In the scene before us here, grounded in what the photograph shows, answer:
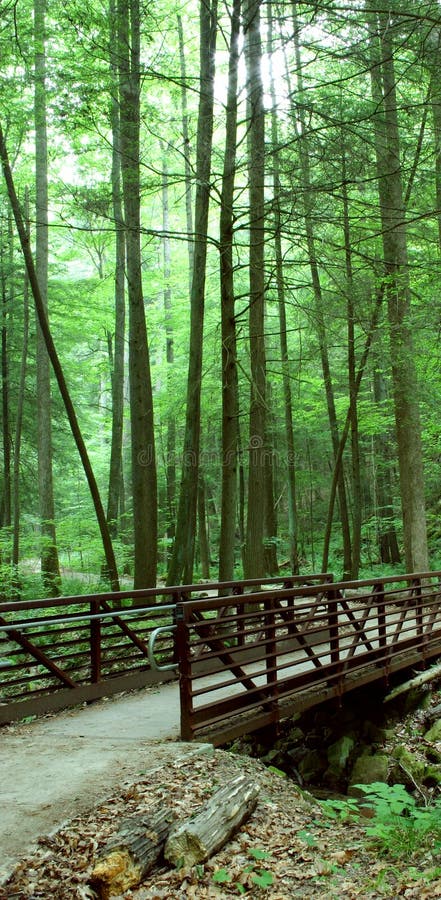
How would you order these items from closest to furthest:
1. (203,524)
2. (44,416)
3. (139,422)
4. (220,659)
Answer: (220,659) < (139,422) < (44,416) < (203,524)

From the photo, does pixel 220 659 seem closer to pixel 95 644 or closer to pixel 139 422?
pixel 95 644

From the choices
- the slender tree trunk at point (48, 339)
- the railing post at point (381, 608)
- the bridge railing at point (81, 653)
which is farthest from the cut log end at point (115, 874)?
the slender tree trunk at point (48, 339)

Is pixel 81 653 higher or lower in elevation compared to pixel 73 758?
higher

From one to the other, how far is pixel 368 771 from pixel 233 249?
39.7 ft

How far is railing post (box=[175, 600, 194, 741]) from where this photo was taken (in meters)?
5.09

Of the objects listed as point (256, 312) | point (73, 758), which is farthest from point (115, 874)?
point (256, 312)

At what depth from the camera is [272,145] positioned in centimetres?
1001

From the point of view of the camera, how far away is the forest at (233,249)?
9266 mm

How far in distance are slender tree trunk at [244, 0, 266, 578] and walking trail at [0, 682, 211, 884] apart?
410cm

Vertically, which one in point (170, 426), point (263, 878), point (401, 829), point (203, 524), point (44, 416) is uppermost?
point (170, 426)

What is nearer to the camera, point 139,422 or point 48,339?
point 139,422

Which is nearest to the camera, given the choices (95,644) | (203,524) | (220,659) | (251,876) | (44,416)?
(251,876)

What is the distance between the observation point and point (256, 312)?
11047mm

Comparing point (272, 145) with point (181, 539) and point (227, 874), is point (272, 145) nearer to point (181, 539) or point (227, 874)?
point (181, 539)
